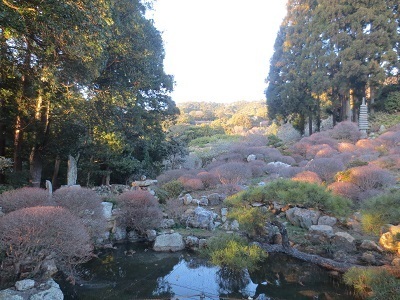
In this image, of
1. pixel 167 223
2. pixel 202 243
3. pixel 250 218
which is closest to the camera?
pixel 250 218

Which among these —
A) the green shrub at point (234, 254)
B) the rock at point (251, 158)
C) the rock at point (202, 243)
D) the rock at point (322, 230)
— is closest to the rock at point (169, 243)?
the rock at point (202, 243)

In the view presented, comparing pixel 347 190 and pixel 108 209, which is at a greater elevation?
pixel 347 190

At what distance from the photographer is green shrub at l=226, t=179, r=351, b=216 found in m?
6.78

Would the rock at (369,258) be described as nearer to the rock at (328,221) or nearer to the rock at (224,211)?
the rock at (328,221)

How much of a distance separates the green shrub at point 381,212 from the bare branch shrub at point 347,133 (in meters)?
11.8

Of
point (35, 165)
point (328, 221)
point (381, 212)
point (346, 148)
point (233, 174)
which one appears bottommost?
point (328, 221)

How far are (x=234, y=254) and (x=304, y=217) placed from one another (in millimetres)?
2851

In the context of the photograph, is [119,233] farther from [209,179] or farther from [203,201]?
[209,179]

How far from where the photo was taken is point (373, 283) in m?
4.79

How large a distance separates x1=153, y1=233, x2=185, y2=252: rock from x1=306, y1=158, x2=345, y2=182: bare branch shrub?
18.1ft

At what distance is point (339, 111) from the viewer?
2112 centimetres

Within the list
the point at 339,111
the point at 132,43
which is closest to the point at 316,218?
the point at 132,43

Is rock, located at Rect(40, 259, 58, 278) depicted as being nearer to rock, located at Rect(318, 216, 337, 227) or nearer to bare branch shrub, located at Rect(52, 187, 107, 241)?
bare branch shrub, located at Rect(52, 187, 107, 241)

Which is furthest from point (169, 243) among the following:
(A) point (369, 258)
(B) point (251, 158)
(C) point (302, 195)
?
(B) point (251, 158)
